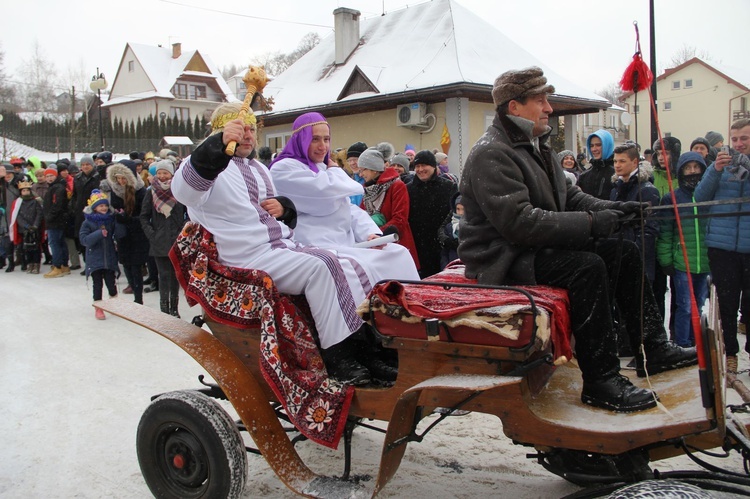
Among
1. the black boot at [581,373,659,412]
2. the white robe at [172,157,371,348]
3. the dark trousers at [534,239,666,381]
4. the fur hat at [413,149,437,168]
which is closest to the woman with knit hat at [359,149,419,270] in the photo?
the fur hat at [413,149,437,168]

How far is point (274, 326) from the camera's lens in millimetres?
3256

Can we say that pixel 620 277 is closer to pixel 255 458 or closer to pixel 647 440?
pixel 647 440

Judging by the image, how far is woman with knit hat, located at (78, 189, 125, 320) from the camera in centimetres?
847

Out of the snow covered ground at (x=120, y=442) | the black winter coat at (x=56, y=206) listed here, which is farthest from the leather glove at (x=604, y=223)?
the black winter coat at (x=56, y=206)

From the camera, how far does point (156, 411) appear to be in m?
3.40

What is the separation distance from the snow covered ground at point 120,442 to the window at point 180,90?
44133mm

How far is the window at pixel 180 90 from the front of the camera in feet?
157

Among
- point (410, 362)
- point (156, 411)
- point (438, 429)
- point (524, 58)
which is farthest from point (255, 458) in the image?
point (524, 58)

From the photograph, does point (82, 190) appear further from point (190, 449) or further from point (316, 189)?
point (190, 449)

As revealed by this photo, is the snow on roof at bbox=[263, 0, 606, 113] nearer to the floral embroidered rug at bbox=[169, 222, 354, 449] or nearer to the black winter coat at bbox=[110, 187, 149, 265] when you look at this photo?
the black winter coat at bbox=[110, 187, 149, 265]

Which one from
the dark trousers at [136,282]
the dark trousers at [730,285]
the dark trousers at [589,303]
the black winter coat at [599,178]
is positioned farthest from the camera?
the dark trousers at [136,282]

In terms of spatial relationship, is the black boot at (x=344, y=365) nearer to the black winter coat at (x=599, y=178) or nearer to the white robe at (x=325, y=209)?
the white robe at (x=325, y=209)

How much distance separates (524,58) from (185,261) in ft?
56.1

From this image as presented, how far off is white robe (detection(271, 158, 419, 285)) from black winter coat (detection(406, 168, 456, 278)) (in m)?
3.03
